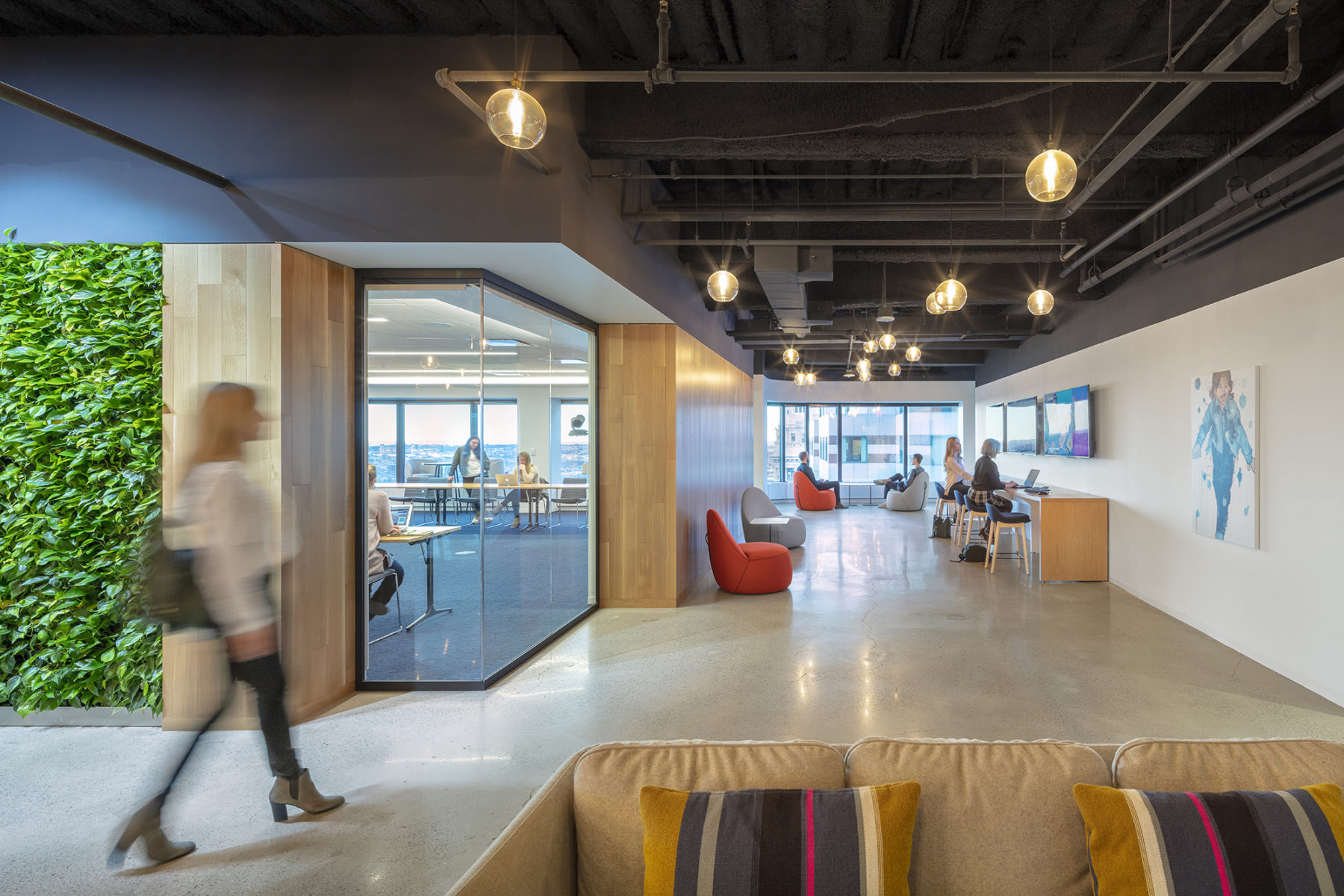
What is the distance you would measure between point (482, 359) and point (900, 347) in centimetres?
1076

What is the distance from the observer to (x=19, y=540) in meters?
3.62

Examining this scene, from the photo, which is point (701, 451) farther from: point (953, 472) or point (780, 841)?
point (780, 841)

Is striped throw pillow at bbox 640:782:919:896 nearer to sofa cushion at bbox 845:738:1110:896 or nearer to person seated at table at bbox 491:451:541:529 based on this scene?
sofa cushion at bbox 845:738:1110:896

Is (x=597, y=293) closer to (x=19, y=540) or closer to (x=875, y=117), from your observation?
(x=875, y=117)

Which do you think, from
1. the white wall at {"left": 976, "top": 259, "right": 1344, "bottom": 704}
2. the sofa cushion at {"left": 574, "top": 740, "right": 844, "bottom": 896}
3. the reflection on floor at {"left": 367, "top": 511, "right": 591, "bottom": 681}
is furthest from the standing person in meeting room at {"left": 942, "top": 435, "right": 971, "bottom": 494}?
the sofa cushion at {"left": 574, "top": 740, "right": 844, "bottom": 896}

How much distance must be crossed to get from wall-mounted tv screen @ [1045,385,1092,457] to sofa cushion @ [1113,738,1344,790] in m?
7.38

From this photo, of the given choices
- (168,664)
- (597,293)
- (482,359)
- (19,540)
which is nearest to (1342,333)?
(597,293)

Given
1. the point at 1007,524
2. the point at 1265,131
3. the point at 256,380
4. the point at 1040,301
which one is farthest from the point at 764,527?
the point at 256,380

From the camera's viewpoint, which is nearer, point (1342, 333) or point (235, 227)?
point (235, 227)

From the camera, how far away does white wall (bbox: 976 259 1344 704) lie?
13.5ft

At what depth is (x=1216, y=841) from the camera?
1299 mm

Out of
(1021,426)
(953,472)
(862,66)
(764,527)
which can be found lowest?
(764,527)

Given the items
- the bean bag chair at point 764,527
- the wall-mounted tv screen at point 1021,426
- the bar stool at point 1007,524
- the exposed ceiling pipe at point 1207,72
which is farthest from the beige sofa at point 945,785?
the wall-mounted tv screen at point 1021,426

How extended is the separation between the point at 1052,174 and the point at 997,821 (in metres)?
2.71
